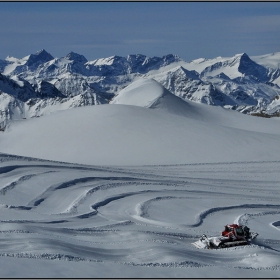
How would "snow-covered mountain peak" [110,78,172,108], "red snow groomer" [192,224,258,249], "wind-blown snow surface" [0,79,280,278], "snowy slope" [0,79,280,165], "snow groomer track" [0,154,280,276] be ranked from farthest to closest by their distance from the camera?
"snow-covered mountain peak" [110,78,172,108] → "snowy slope" [0,79,280,165] → "red snow groomer" [192,224,258,249] → "snow groomer track" [0,154,280,276] → "wind-blown snow surface" [0,79,280,278]

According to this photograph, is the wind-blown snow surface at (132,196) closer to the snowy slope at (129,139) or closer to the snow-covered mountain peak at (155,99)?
the snowy slope at (129,139)

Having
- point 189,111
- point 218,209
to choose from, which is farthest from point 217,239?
point 189,111

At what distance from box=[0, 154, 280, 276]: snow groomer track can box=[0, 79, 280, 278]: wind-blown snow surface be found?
54 mm

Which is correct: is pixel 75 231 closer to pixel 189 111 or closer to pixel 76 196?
pixel 76 196

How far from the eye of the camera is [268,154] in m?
43.4

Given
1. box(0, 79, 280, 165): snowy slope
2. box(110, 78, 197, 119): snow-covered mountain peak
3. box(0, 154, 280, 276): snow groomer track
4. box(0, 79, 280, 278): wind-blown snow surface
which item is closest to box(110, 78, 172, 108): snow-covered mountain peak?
box(110, 78, 197, 119): snow-covered mountain peak

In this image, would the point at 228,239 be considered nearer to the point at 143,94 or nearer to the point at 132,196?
the point at 132,196

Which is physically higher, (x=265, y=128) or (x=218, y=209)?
(x=265, y=128)

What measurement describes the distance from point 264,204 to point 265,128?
43571 mm

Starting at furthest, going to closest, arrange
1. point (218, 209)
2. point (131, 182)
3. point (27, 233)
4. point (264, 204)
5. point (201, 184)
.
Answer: point (201, 184) → point (131, 182) → point (264, 204) → point (218, 209) → point (27, 233)

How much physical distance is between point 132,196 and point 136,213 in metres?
4.08

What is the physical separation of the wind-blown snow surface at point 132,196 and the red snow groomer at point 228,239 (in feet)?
1.62

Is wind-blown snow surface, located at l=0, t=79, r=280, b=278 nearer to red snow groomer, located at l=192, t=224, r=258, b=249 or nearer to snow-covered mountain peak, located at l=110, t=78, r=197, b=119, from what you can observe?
red snow groomer, located at l=192, t=224, r=258, b=249

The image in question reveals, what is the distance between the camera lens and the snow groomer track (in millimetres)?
12867
